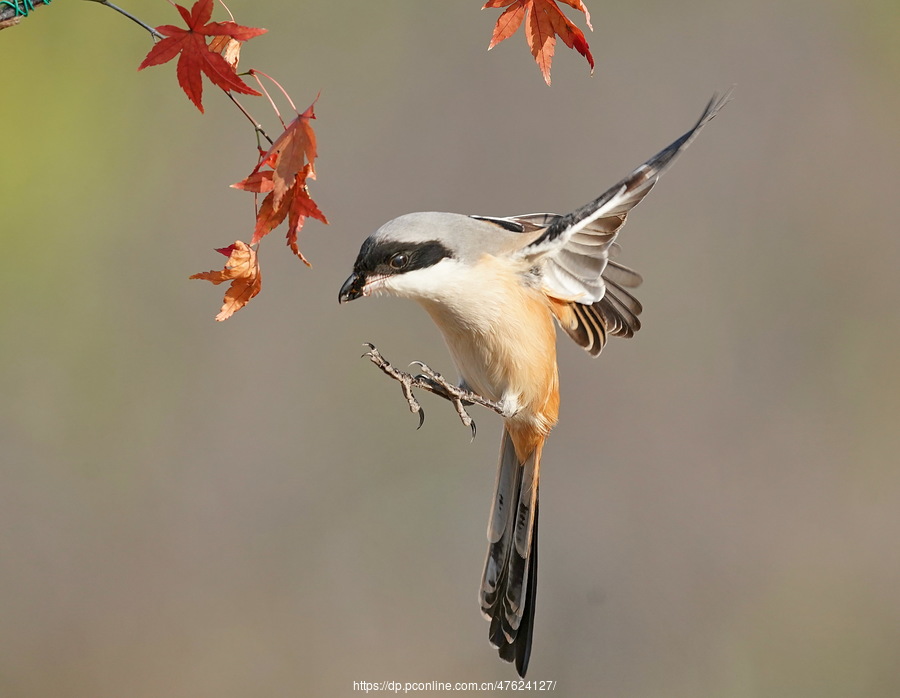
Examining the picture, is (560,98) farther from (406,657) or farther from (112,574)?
(112,574)

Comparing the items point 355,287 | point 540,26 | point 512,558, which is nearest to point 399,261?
point 355,287

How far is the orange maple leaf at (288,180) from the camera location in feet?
3.35

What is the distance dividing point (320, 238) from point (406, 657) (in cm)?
143

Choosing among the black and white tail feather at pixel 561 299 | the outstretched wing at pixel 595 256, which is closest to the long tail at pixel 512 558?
the black and white tail feather at pixel 561 299

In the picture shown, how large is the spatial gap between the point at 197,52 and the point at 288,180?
0.56 feet

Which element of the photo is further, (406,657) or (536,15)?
(406,657)

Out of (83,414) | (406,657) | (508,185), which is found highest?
(508,185)

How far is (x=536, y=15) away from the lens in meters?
1.23

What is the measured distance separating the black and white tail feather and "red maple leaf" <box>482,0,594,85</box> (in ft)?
0.85

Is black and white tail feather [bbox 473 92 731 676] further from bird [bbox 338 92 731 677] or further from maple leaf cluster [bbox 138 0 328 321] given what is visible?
maple leaf cluster [bbox 138 0 328 321]

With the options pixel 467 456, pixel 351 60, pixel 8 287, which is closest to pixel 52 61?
pixel 8 287

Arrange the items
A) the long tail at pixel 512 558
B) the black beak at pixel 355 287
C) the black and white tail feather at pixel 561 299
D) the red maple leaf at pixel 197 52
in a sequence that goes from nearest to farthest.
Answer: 1. the red maple leaf at pixel 197 52
2. the black beak at pixel 355 287
3. the black and white tail feather at pixel 561 299
4. the long tail at pixel 512 558

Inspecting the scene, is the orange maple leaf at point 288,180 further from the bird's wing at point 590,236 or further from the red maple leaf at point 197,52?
the bird's wing at point 590,236

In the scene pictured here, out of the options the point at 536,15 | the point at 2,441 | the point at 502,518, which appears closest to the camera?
the point at 536,15
